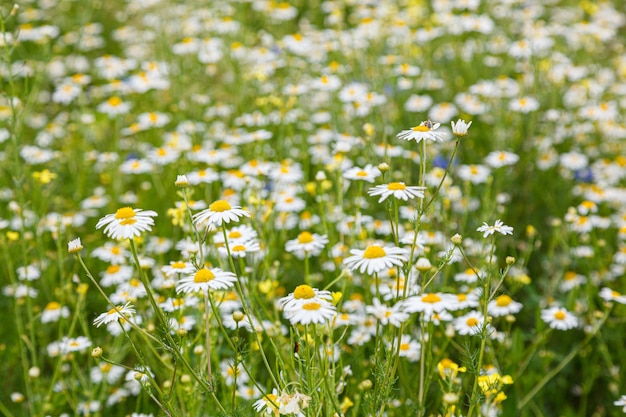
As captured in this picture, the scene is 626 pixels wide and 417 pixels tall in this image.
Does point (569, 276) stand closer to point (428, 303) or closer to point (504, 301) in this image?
point (504, 301)

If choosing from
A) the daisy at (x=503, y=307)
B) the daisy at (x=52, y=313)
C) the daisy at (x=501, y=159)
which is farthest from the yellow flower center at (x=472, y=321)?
the daisy at (x=52, y=313)

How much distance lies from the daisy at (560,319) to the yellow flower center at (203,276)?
4.68 feet

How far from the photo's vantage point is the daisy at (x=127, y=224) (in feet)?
5.36

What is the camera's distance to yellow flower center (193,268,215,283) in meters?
1.65

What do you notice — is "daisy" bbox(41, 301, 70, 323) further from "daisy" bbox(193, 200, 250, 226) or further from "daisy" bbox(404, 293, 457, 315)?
"daisy" bbox(404, 293, 457, 315)

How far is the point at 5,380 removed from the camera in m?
2.90

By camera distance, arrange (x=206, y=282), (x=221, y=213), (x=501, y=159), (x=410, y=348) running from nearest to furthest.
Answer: (x=206, y=282) → (x=221, y=213) → (x=410, y=348) → (x=501, y=159)

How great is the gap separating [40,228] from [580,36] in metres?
4.03

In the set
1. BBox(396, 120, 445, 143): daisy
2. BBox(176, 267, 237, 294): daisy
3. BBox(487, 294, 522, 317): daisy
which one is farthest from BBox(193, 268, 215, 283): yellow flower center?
BBox(487, 294, 522, 317): daisy

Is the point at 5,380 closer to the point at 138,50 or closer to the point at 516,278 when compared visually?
the point at 516,278

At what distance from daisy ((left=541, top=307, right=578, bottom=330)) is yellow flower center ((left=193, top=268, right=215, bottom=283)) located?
143cm

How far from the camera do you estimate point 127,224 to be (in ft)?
5.52

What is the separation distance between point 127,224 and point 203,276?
231mm

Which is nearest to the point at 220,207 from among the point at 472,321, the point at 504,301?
the point at 472,321
